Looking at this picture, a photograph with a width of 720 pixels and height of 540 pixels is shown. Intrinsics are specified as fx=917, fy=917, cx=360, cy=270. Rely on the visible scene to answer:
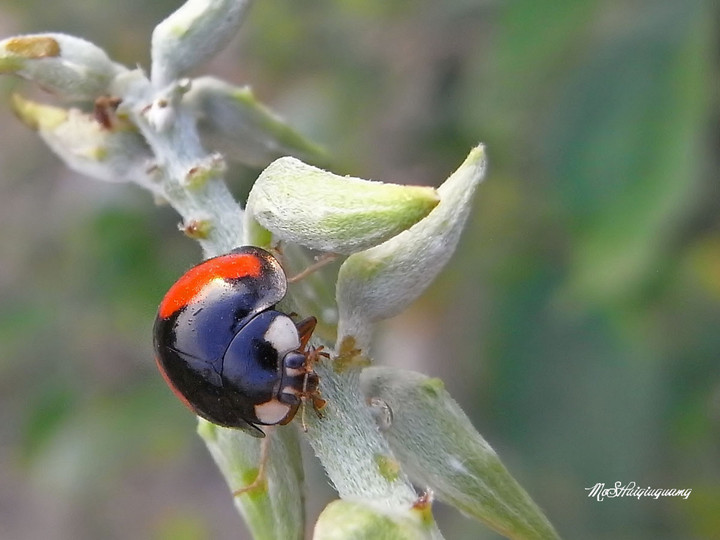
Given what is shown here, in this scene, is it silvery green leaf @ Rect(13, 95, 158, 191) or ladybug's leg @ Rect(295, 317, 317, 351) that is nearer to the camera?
ladybug's leg @ Rect(295, 317, 317, 351)

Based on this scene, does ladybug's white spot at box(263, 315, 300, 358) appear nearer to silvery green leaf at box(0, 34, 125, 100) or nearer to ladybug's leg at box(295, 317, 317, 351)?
ladybug's leg at box(295, 317, 317, 351)

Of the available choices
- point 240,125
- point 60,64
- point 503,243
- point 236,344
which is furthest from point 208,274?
point 503,243

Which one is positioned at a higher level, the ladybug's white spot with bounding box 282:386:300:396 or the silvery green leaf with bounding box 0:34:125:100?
the silvery green leaf with bounding box 0:34:125:100

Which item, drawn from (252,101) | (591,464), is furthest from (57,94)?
(591,464)

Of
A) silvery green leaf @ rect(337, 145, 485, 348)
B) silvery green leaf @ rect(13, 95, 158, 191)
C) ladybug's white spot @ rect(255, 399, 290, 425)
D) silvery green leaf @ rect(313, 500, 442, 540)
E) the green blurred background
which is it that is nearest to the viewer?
silvery green leaf @ rect(313, 500, 442, 540)

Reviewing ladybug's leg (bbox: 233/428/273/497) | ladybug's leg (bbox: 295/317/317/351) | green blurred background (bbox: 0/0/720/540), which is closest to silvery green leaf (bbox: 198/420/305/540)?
ladybug's leg (bbox: 233/428/273/497)

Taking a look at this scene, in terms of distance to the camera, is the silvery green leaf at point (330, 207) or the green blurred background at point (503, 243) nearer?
the silvery green leaf at point (330, 207)

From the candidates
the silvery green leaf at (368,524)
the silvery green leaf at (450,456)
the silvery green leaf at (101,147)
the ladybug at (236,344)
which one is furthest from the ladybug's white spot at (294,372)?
the silvery green leaf at (101,147)

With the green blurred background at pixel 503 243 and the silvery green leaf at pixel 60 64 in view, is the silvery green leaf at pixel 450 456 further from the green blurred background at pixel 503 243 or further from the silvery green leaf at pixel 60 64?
the green blurred background at pixel 503 243

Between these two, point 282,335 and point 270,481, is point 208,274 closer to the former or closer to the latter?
point 282,335
